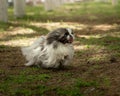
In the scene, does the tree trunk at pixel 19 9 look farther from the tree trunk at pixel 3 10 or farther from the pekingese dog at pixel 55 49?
the pekingese dog at pixel 55 49

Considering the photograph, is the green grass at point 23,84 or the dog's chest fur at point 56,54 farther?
the dog's chest fur at point 56,54

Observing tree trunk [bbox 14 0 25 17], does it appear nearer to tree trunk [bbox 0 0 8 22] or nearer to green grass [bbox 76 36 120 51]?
tree trunk [bbox 0 0 8 22]

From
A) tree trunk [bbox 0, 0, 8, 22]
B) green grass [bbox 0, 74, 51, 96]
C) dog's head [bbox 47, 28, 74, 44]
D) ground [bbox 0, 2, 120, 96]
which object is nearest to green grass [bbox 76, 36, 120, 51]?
ground [bbox 0, 2, 120, 96]

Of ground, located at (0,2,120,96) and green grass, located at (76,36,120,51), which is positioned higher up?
ground, located at (0,2,120,96)

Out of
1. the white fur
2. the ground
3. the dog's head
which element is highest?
the dog's head

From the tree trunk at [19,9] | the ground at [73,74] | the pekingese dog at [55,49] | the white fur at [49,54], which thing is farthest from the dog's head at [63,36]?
the tree trunk at [19,9]

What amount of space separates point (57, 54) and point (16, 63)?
2005 millimetres

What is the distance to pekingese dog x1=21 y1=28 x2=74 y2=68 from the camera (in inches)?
369

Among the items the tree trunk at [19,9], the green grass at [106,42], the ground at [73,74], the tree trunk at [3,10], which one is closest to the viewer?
the ground at [73,74]

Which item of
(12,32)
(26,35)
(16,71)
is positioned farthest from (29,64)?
(12,32)

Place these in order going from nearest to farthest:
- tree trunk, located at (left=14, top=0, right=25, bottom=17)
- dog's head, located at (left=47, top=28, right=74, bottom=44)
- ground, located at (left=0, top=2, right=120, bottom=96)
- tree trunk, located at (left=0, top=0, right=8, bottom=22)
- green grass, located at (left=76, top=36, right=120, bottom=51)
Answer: ground, located at (left=0, top=2, right=120, bottom=96) < dog's head, located at (left=47, top=28, right=74, bottom=44) < green grass, located at (left=76, top=36, right=120, bottom=51) < tree trunk, located at (left=0, top=0, right=8, bottom=22) < tree trunk, located at (left=14, top=0, right=25, bottom=17)

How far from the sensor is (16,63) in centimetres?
1102

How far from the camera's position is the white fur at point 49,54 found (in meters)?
9.38

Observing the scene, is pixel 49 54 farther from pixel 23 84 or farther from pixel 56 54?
pixel 23 84
